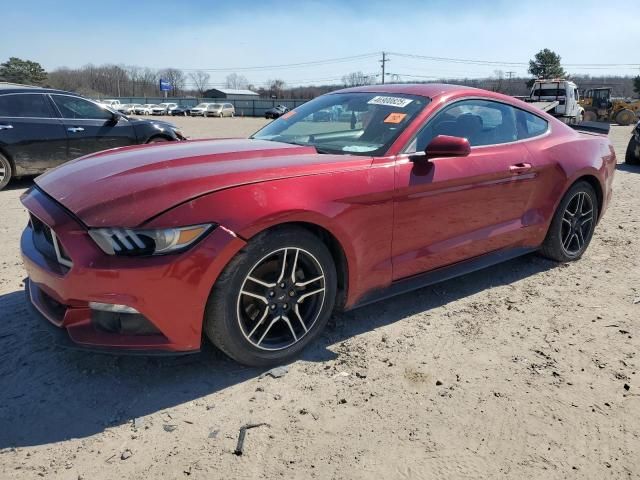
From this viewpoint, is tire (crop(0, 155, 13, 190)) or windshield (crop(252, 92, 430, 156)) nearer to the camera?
windshield (crop(252, 92, 430, 156))

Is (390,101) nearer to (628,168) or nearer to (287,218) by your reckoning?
(287,218)

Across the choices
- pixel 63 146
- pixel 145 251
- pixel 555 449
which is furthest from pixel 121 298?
pixel 63 146

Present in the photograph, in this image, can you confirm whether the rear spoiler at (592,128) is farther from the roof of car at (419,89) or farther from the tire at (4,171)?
the tire at (4,171)

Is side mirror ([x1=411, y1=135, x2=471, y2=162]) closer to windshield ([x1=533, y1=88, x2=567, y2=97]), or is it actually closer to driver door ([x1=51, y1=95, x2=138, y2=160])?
driver door ([x1=51, y1=95, x2=138, y2=160])

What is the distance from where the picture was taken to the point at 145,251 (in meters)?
2.34

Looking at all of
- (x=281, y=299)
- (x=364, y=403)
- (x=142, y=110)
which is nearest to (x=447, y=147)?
(x=281, y=299)

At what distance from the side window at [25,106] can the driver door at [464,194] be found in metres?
6.49

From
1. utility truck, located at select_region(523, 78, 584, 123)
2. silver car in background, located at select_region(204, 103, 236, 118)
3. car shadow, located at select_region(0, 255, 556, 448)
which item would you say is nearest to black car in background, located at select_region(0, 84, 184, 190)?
car shadow, located at select_region(0, 255, 556, 448)

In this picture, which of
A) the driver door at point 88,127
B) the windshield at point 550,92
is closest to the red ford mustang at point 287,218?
the driver door at point 88,127

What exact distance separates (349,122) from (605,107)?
36653mm

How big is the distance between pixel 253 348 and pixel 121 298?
0.73 metres

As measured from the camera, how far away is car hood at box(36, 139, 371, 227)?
2.39m

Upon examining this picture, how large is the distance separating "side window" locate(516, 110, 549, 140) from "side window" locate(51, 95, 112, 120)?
6.52 m

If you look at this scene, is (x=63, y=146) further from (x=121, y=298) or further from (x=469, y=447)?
(x=469, y=447)
